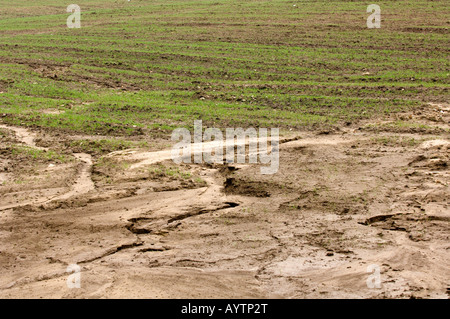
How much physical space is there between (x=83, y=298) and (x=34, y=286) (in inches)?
35.8

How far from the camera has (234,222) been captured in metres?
9.44

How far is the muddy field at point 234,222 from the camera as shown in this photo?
25.2ft

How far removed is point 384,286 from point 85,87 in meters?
13.4

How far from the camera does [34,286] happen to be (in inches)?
307

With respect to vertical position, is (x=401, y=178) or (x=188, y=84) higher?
(x=188, y=84)

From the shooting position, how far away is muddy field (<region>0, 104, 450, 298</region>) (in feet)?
25.2

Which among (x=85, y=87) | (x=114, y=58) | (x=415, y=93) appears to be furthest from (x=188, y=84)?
(x=415, y=93)

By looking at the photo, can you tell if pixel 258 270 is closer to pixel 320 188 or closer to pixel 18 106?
pixel 320 188

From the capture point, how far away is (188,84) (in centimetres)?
1823

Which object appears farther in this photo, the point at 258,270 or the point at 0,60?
the point at 0,60

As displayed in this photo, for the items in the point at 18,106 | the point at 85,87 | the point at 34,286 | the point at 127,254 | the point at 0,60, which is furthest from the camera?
the point at 0,60
